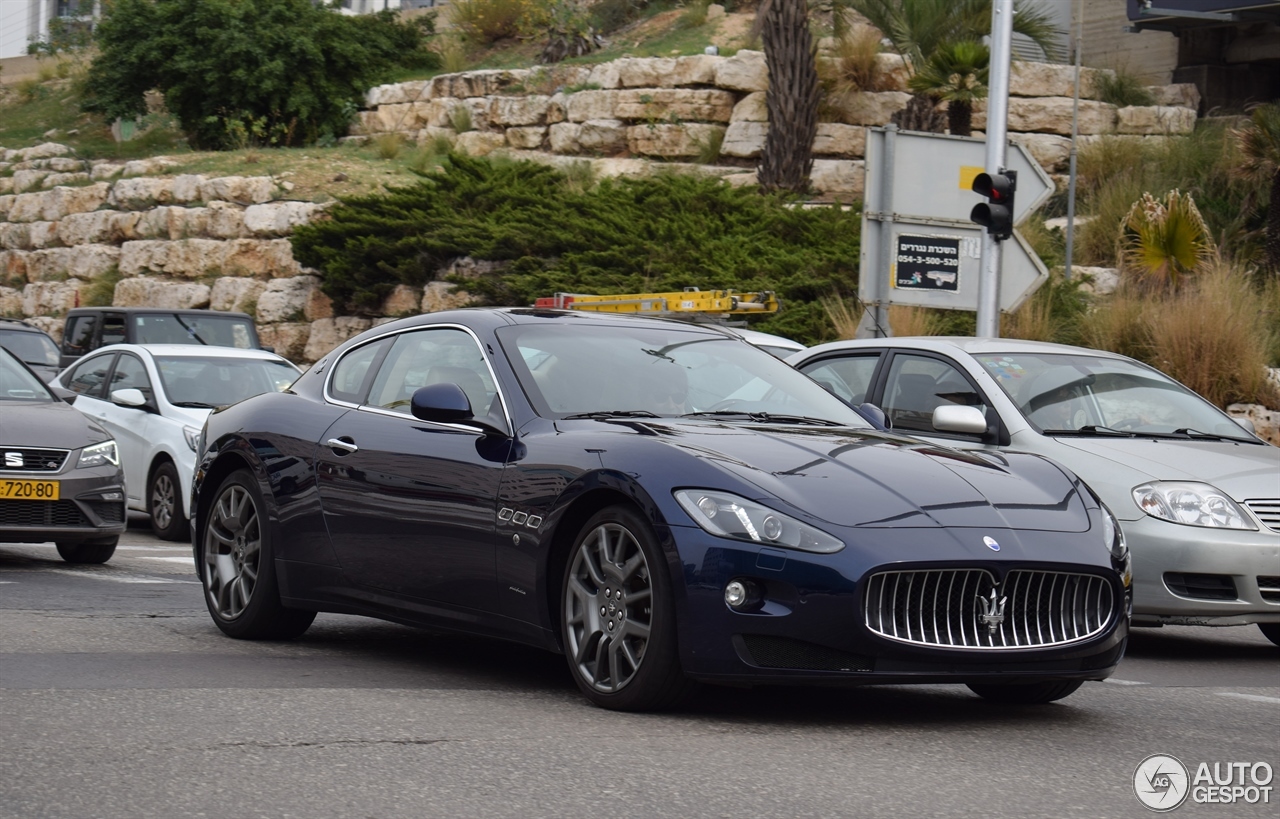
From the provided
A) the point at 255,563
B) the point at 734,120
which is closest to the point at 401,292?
the point at 734,120

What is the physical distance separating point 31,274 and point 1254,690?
34.5 metres

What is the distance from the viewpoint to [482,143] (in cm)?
3472

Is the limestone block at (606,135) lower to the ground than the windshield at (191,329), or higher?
higher

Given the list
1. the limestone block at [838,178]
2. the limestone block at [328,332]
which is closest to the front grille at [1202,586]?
the limestone block at [838,178]

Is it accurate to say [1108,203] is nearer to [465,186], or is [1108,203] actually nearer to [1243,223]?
[1243,223]

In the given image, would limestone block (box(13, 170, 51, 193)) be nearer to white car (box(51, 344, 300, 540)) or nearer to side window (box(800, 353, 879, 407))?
white car (box(51, 344, 300, 540))

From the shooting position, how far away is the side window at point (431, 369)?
6.86 m

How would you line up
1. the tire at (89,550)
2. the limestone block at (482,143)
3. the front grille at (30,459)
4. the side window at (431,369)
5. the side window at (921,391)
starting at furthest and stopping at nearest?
the limestone block at (482,143)
the tire at (89,550)
the front grille at (30,459)
the side window at (921,391)
the side window at (431,369)

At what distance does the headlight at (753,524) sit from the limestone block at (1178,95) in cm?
2749

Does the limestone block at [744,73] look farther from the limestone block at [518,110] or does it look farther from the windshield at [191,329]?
the windshield at [191,329]

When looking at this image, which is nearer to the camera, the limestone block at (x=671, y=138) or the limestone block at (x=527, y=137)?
the limestone block at (x=671, y=138)

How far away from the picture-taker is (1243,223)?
2403 centimetres

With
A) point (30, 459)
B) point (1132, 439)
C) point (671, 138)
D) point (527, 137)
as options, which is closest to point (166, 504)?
point (30, 459)

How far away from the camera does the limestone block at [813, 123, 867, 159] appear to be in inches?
1197
